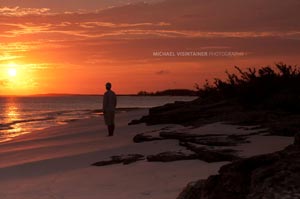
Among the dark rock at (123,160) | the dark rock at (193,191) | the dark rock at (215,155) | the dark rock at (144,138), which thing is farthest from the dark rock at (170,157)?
the dark rock at (193,191)

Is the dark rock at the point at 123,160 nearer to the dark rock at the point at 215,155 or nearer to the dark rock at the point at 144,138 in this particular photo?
the dark rock at the point at 215,155

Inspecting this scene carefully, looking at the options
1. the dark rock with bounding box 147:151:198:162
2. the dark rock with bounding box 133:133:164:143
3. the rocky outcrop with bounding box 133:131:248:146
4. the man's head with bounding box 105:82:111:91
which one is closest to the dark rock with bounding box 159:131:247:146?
the rocky outcrop with bounding box 133:131:248:146

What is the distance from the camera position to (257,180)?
3693 millimetres

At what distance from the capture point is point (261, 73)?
1777 cm

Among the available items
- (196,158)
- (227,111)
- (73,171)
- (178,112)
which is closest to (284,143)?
(196,158)

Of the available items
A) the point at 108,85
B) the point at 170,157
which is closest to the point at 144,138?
the point at 170,157

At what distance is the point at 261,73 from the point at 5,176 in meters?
10.9

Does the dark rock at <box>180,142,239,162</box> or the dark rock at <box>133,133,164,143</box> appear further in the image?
the dark rock at <box>133,133,164,143</box>

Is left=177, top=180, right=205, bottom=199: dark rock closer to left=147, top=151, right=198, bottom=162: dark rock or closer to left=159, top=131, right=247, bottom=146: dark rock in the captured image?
left=147, top=151, right=198, bottom=162: dark rock

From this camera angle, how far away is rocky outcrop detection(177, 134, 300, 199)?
3420 mm

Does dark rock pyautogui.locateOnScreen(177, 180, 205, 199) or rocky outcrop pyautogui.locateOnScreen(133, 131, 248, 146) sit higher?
dark rock pyautogui.locateOnScreen(177, 180, 205, 199)

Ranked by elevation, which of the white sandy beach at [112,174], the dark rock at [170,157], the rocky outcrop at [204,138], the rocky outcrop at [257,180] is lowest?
the white sandy beach at [112,174]

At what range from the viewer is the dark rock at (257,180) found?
342cm

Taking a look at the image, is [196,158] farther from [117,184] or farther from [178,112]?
[178,112]
